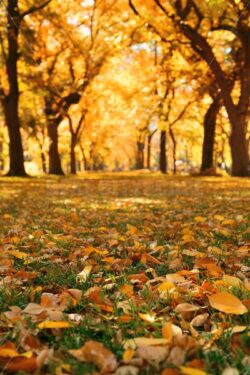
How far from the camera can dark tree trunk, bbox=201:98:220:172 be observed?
26531mm

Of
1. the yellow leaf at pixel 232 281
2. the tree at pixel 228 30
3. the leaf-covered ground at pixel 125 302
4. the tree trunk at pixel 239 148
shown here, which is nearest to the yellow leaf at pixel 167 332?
the leaf-covered ground at pixel 125 302

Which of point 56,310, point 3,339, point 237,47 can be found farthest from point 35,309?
point 237,47

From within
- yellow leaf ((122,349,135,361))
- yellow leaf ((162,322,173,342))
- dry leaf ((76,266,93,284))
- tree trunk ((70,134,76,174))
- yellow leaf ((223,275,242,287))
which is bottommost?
dry leaf ((76,266,93,284))

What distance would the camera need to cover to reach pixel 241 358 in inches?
70.5

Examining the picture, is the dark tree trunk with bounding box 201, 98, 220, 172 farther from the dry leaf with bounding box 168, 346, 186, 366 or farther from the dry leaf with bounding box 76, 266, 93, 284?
the dry leaf with bounding box 168, 346, 186, 366

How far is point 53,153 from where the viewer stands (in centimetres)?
2894

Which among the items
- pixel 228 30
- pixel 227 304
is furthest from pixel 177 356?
pixel 228 30

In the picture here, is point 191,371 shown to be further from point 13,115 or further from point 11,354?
point 13,115

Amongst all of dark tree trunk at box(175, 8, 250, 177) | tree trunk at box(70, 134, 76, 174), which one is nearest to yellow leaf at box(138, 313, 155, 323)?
dark tree trunk at box(175, 8, 250, 177)

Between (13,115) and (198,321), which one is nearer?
(198,321)

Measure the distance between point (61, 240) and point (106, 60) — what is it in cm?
2485

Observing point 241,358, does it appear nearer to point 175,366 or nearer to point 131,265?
point 175,366

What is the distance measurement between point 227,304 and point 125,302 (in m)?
0.54

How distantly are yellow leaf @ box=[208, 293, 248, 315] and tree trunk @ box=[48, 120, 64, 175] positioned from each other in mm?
26436
